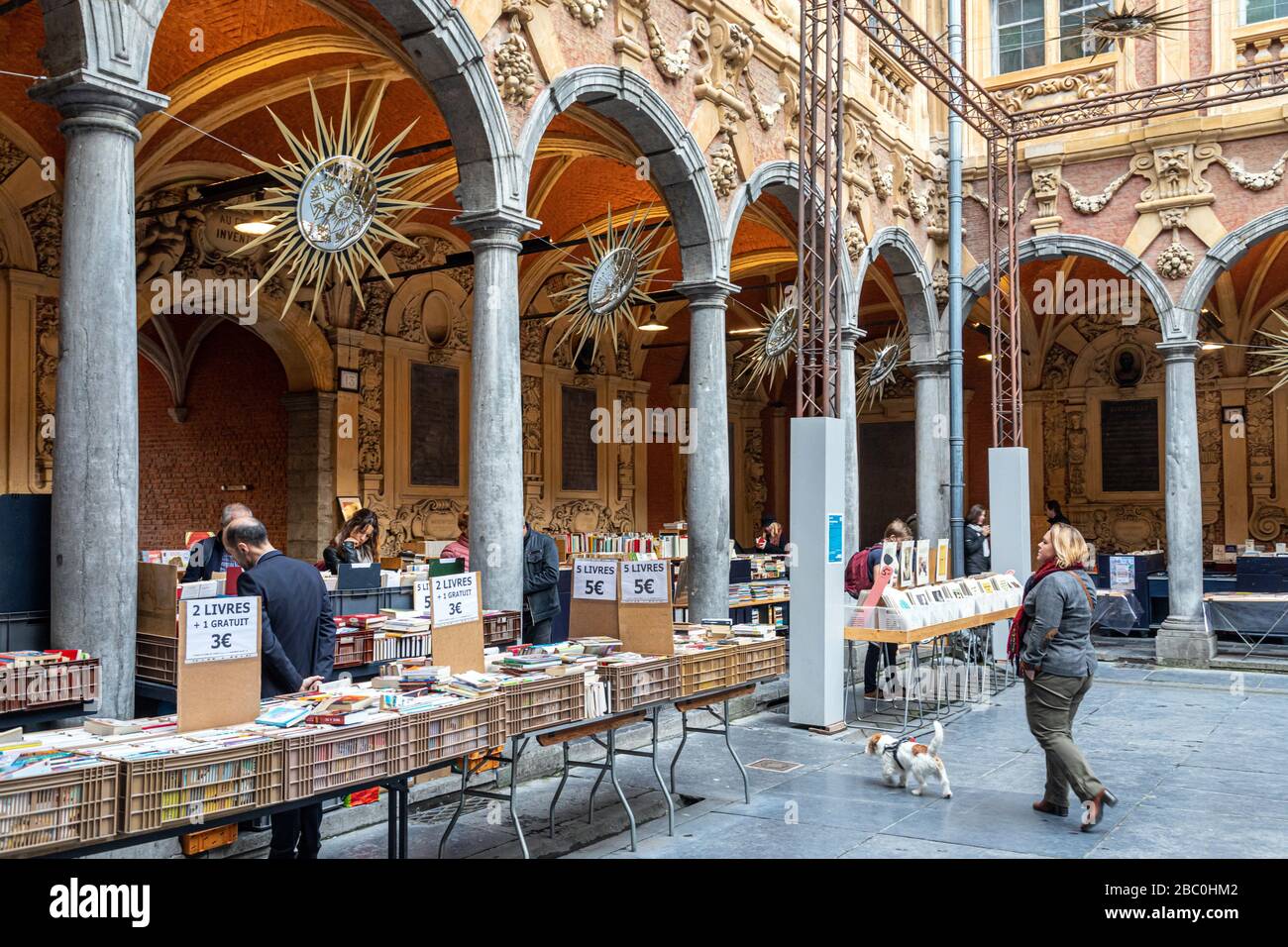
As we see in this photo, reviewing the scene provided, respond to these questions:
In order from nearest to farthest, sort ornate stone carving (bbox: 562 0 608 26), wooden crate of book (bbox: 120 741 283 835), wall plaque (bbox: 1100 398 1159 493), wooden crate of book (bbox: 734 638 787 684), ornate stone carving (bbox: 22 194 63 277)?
1. wooden crate of book (bbox: 120 741 283 835)
2. wooden crate of book (bbox: 734 638 787 684)
3. ornate stone carving (bbox: 562 0 608 26)
4. ornate stone carving (bbox: 22 194 63 277)
5. wall plaque (bbox: 1100 398 1159 493)

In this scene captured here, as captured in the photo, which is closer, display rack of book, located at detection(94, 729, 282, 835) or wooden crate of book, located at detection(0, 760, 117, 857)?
wooden crate of book, located at detection(0, 760, 117, 857)

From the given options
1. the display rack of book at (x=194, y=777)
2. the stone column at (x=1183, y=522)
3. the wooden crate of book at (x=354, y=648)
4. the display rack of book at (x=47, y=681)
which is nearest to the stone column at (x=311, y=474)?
the wooden crate of book at (x=354, y=648)

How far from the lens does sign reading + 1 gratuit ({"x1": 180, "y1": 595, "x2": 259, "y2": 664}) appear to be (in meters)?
4.01

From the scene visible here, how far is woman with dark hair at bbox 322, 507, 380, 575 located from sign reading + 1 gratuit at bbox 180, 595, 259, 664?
15.6 ft

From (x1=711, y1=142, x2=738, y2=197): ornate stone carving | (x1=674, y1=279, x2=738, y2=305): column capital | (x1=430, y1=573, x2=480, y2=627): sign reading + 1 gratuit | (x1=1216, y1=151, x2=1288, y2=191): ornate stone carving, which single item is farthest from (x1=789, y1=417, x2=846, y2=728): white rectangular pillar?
(x1=1216, y1=151, x2=1288, y2=191): ornate stone carving

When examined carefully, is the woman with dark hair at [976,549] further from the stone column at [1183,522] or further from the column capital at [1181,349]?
the column capital at [1181,349]

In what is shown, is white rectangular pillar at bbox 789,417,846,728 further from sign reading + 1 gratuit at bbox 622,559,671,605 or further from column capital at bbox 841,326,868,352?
column capital at bbox 841,326,868,352

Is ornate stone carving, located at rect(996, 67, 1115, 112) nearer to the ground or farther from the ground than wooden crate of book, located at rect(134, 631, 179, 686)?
farther from the ground

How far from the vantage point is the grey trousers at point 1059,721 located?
20.2 feet

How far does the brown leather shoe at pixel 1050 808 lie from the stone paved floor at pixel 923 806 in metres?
0.06

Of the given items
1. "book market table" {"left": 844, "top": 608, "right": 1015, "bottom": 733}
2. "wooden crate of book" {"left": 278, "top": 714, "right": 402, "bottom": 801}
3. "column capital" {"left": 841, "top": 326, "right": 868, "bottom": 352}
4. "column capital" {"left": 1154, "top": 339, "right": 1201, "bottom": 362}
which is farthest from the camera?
"column capital" {"left": 1154, "top": 339, "right": 1201, "bottom": 362}

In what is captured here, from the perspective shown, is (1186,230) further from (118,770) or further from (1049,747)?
(118,770)

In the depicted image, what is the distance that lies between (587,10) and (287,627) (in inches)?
226

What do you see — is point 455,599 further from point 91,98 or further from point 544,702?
point 91,98
